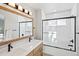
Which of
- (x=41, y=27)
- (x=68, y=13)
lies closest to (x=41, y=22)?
(x=41, y=27)

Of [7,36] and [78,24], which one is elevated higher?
[78,24]

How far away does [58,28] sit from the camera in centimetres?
290

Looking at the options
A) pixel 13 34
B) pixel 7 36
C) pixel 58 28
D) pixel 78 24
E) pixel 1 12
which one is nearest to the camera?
pixel 1 12

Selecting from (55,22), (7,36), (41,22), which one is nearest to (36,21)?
(41,22)

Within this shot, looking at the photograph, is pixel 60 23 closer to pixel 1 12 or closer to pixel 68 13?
pixel 68 13

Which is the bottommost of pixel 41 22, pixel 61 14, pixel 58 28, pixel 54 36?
pixel 54 36

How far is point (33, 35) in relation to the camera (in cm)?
263

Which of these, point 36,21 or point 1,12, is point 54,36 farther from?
point 1,12

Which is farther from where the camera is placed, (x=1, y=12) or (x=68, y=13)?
(x=68, y=13)

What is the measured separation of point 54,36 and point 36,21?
900mm

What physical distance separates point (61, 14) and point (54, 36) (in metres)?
0.85

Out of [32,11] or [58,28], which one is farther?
[58,28]

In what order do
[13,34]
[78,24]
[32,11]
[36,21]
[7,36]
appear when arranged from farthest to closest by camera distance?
1. [36,21]
2. [32,11]
3. [78,24]
4. [13,34]
5. [7,36]

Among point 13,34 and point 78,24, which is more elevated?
point 78,24
